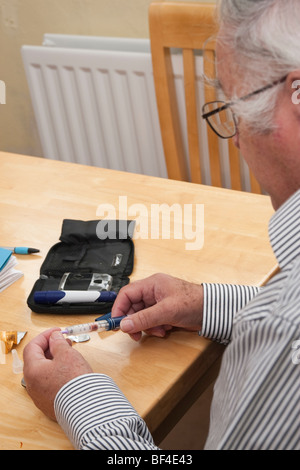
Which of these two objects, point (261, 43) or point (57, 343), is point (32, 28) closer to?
point (57, 343)

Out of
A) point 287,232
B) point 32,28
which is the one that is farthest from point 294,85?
point 32,28

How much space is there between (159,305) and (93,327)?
0.40 ft

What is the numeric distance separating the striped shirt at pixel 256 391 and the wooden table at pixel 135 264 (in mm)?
49

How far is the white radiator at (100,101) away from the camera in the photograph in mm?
2477

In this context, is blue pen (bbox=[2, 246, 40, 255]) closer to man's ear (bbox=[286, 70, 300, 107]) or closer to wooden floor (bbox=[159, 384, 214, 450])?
man's ear (bbox=[286, 70, 300, 107])

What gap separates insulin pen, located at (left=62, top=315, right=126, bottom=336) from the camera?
1.17m

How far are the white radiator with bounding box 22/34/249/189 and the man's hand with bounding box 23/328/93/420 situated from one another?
1402 mm

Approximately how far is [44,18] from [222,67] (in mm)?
1969

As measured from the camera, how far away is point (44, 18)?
2750mm

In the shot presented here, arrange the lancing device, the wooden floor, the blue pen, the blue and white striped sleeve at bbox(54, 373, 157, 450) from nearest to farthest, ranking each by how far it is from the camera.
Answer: the blue and white striped sleeve at bbox(54, 373, 157, 450) → the lancing device → the blue pen → the wooden floor

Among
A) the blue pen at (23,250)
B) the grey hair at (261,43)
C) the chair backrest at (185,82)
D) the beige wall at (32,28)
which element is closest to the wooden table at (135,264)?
the blue pen at (23,250)

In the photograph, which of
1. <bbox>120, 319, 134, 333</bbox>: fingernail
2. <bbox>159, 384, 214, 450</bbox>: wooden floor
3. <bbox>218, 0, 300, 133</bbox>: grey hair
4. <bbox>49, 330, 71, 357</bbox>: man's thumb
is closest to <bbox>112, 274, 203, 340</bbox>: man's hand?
<bbox>120, 319, 134, 333</bbox>: fingernail

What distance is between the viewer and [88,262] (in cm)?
135

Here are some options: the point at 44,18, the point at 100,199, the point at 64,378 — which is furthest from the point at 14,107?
the point at 64,378
